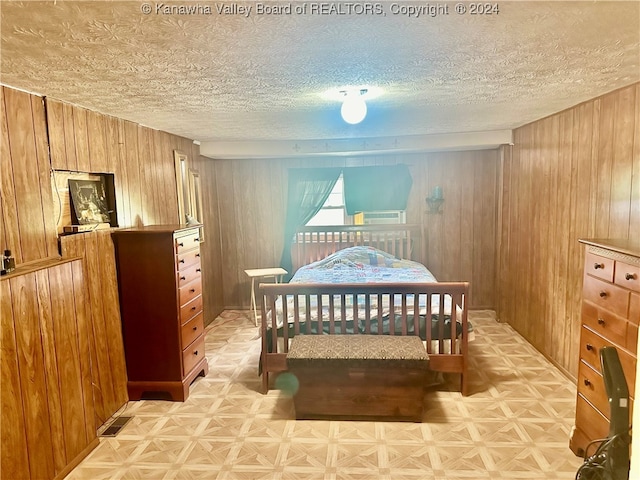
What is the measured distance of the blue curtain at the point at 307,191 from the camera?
5348 mm

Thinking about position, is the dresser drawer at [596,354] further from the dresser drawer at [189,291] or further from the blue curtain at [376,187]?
the blue curtain at [376,187]

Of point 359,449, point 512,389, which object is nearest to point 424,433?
point 359,449

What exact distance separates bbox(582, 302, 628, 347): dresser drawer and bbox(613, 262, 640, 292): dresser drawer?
17 cm

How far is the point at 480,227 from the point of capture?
17.0 feet

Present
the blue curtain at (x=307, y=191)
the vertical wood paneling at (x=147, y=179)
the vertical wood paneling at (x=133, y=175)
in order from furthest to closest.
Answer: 1. the blue curtain at (x=307, y=191)
2. the vertical wood paneling at (x=147, y=179)
3. the vertical wood paneling at (x=133, y=175)

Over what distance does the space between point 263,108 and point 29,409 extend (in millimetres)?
2275

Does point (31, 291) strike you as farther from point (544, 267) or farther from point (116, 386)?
point (544, 267)

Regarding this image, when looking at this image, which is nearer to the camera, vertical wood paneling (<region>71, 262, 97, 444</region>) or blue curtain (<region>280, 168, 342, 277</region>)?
vertical wood paneling (<region>71, 262, 97, 444</region>)

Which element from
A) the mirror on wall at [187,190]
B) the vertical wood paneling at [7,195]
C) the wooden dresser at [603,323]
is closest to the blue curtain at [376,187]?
the mirror on wall at [187,190]

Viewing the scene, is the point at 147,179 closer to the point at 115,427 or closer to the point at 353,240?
the point at 115,427

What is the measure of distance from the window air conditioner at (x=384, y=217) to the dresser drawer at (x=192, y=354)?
279cm

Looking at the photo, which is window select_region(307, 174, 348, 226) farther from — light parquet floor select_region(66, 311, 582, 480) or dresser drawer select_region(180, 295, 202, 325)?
light parquet floor select_region(66, 311, 582, 480)

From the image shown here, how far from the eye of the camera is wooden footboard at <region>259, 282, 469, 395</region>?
304cm

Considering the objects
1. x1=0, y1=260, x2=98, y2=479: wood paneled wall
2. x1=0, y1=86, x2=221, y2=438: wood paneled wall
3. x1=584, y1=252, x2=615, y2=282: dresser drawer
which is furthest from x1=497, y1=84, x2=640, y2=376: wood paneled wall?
x1=0, y1=86, x2=221, y2=438: wood paneled wall
